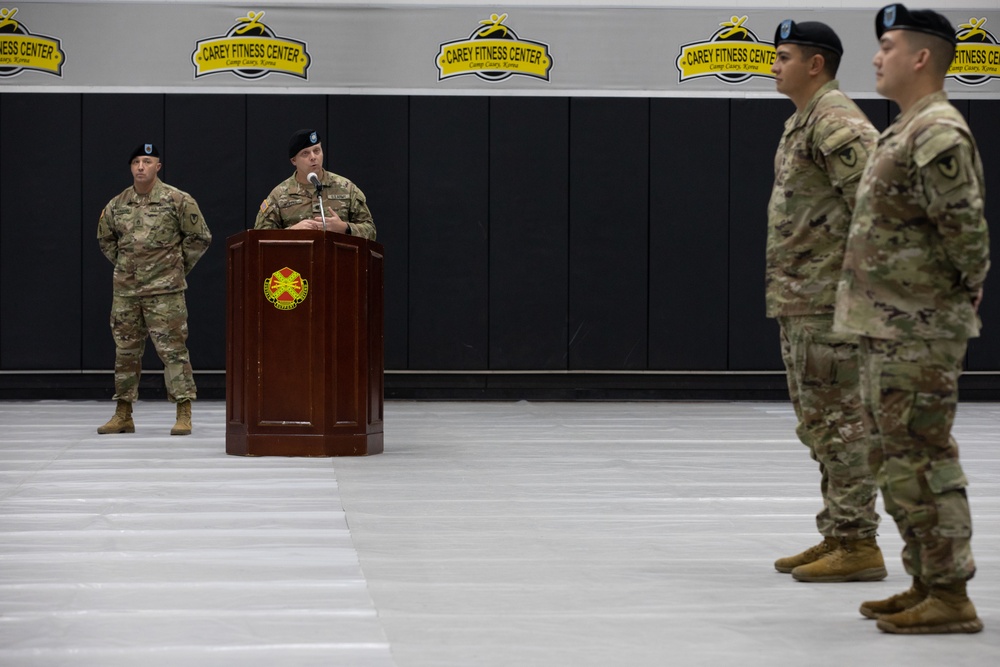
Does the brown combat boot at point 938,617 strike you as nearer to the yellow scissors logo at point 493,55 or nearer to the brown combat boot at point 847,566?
the brown combat boot at point 847,566

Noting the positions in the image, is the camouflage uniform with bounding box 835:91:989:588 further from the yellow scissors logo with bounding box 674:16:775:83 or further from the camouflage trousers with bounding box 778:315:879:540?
the yellow scissors logo with bounding box 674:16:775:83

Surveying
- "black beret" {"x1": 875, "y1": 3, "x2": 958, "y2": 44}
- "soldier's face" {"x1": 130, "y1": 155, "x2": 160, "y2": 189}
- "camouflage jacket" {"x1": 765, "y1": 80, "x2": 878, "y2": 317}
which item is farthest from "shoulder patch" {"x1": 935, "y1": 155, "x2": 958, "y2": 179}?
"soldier's face" {"x1": 130, "y1": 155, "x2": 160, "y2": 189}

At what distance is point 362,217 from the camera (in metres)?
6.28

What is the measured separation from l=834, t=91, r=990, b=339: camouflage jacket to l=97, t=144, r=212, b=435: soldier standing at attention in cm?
498

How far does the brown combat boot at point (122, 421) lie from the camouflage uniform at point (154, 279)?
0.05 meters

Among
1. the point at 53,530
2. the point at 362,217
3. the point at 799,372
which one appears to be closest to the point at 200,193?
the point at 362,217

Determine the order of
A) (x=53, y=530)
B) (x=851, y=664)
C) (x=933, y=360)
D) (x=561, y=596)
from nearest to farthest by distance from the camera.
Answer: (x=851, y=664), (x=933, y=360), (x=561, y=596), (x=53, y=530)

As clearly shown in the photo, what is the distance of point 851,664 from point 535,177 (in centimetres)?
771

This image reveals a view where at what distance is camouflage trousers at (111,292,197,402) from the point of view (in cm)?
698

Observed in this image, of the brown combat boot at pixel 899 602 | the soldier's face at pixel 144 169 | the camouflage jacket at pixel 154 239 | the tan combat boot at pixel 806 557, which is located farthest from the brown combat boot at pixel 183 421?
the brown combat boot at pixel 899 602

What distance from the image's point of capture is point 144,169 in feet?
23.0

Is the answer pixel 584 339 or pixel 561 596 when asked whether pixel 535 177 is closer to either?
pixel 584 339

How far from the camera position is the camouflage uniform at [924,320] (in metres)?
2.56

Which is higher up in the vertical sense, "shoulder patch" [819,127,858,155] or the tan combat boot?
"shoulder patch" [819,127,858,155]
